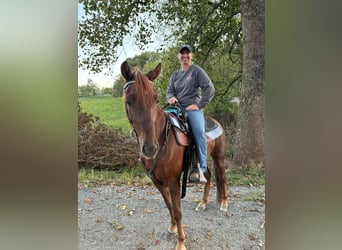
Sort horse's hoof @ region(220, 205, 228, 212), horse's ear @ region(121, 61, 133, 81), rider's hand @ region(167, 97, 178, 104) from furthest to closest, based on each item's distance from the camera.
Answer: horse's hoof @ region(220, 205, 228, 212)
rider's hand @ region(167, 97, 178, 104)
horse's ear @ region(121, 61, 133, 81)

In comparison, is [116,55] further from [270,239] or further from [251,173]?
[270,239]

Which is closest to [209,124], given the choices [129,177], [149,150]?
[149,150]

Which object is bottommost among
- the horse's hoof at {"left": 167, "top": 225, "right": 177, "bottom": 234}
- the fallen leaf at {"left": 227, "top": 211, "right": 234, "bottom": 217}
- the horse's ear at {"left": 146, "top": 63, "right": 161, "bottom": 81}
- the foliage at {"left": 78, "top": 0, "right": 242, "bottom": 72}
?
the horse's hoof at {"left": 167, "top": 225, "right": 177, "bottom": 234}

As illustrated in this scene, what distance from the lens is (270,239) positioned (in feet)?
6.61

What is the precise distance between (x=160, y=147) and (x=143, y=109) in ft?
0.97

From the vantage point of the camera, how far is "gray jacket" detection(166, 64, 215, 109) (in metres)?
2.11

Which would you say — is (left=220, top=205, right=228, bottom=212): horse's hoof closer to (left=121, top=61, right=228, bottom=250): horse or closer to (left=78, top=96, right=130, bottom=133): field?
(left=121, top=61, right=228, bottom=250): horse

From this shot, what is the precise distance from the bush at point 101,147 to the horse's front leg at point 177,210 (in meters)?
0.36

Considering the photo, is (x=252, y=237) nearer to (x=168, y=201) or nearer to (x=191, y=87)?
(x=168, y=201)

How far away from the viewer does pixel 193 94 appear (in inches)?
82.7

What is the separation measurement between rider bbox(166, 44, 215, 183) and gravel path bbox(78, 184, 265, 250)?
30cm

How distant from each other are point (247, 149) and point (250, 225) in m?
0.54

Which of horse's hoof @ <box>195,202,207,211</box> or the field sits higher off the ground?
the field

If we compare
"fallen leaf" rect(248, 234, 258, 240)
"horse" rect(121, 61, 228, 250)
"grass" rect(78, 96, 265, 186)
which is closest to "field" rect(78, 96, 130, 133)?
"grass" rect(78, 96, 265, 186)
